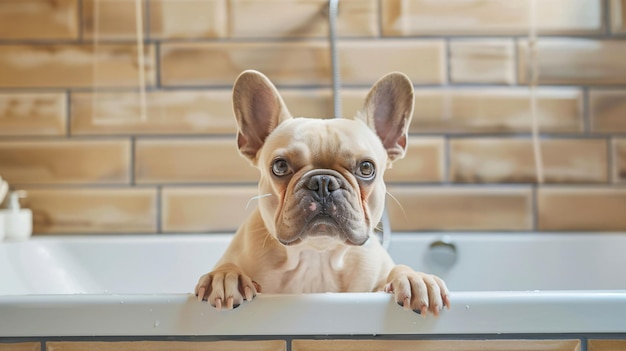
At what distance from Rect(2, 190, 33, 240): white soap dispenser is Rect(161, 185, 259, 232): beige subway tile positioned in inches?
14.2

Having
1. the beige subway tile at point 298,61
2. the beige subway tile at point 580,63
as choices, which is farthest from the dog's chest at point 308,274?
the beige subway tile at point 580,63

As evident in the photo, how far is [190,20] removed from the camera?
1597mm

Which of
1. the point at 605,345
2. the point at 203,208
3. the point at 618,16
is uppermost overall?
the point at 618,16

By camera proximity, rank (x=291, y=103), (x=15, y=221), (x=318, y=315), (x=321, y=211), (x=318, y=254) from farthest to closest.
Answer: (x=291, y=103)
(x=15, y=221)
(x=318, y=254)
(x=321, y=211)
(x=318, y=315)

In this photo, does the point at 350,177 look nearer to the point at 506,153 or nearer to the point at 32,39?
the point at 506,153

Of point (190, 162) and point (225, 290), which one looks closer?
point (225, 290)

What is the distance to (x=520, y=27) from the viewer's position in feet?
5.32

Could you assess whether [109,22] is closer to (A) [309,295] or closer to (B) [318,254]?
(B) [318,254]

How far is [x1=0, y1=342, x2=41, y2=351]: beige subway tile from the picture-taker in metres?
0.73

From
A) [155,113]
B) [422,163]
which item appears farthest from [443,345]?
[155,113]

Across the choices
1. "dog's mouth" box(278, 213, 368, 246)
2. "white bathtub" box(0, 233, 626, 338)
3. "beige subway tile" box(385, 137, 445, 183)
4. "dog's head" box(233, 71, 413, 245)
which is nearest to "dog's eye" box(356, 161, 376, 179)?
"dog's head" box(233, 71, 413, 245)

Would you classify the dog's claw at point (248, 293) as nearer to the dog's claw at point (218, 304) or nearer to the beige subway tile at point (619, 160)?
the dog's claw at point (218, 304)

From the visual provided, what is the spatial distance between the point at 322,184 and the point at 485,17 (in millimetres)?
1053

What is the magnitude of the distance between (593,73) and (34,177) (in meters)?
1.66
